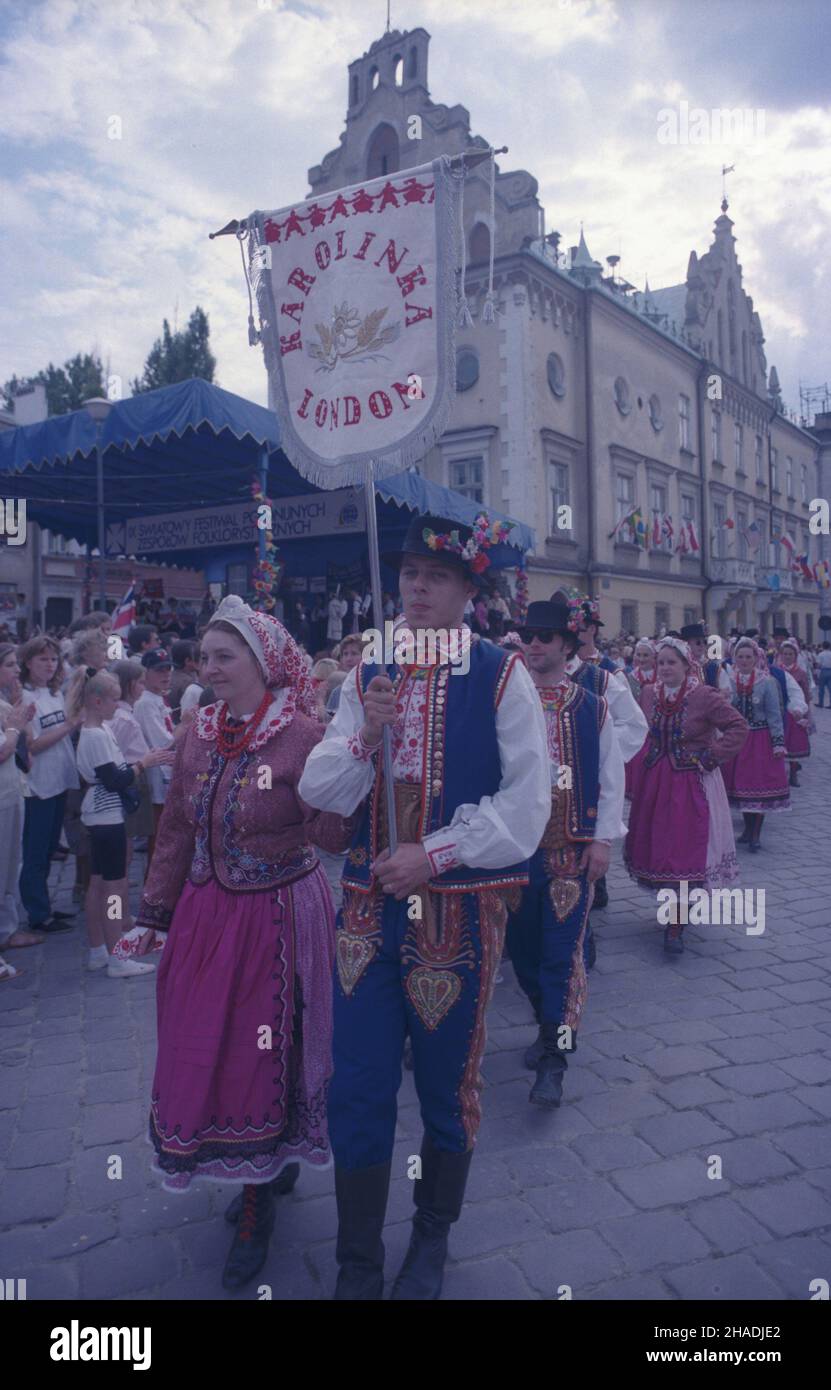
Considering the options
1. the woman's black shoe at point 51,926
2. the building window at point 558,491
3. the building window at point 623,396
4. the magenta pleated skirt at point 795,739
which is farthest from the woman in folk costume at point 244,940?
the building window at point 623,396

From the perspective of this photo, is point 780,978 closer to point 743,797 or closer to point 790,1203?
point 790,1203

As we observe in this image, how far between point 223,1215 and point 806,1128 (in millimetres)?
2150

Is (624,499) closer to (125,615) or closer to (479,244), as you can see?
(479,244)

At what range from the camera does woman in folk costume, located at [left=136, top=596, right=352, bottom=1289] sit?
2.59 meters

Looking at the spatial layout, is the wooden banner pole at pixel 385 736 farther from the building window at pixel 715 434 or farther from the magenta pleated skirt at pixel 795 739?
the building window at pixel 715 434

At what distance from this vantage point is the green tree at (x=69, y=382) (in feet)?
128

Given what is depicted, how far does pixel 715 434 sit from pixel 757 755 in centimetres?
2642

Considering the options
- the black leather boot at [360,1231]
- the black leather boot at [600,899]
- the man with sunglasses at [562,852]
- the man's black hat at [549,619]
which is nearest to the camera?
the black leather boot at [360,1231]

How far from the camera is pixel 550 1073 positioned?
3627 mm

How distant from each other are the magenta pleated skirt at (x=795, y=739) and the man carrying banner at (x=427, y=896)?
9750 mm

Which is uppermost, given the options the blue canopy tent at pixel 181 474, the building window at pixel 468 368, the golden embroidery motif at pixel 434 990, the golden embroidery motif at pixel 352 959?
the building window at pixel 468 368

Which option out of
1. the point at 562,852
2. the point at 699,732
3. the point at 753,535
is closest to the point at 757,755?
the point at 699,732

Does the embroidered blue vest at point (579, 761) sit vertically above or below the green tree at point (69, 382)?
below

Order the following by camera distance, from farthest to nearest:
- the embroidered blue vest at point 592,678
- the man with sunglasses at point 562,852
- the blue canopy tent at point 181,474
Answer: the blue canopy tent at point 181,474 → the embroidered blue vest at point 592,678 → the man with sunglasses at point 562,852
